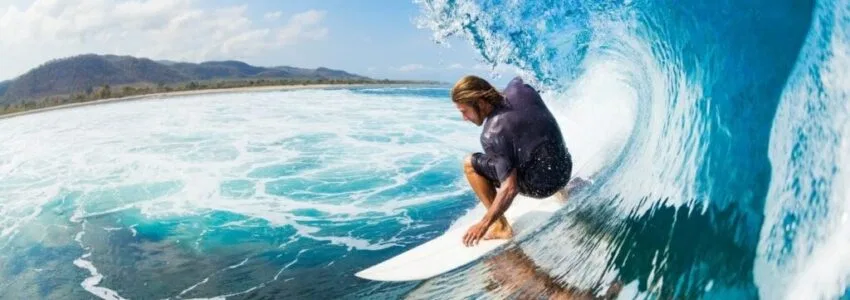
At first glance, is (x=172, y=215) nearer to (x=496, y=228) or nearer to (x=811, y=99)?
(x=496, y=228)

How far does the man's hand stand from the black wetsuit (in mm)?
302

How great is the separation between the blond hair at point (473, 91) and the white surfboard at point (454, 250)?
998 mm

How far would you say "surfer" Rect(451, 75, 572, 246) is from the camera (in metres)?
3.44

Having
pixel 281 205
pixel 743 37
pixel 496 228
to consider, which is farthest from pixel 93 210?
pixel 743 37

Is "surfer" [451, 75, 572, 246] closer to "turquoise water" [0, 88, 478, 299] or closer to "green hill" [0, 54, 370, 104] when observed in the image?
"turquoise water" [0, 88, 478, 299]

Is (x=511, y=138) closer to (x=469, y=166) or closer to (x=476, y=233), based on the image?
(x=469, y=166)

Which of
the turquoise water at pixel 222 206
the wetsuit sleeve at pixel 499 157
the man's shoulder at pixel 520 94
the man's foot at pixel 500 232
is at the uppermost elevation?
the man's shoulder at pixel 520 94

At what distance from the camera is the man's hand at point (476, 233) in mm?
3633

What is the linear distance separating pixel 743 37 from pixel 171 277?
218 inches

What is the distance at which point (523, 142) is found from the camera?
3453mm

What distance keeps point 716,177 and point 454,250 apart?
188 centimetres

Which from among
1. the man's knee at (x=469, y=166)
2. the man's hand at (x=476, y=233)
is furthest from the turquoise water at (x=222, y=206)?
the man's knee at (x=469, y=166)

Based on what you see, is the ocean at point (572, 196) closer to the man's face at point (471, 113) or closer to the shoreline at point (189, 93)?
the man's face at point (471, 113)

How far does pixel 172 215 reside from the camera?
8.94m
